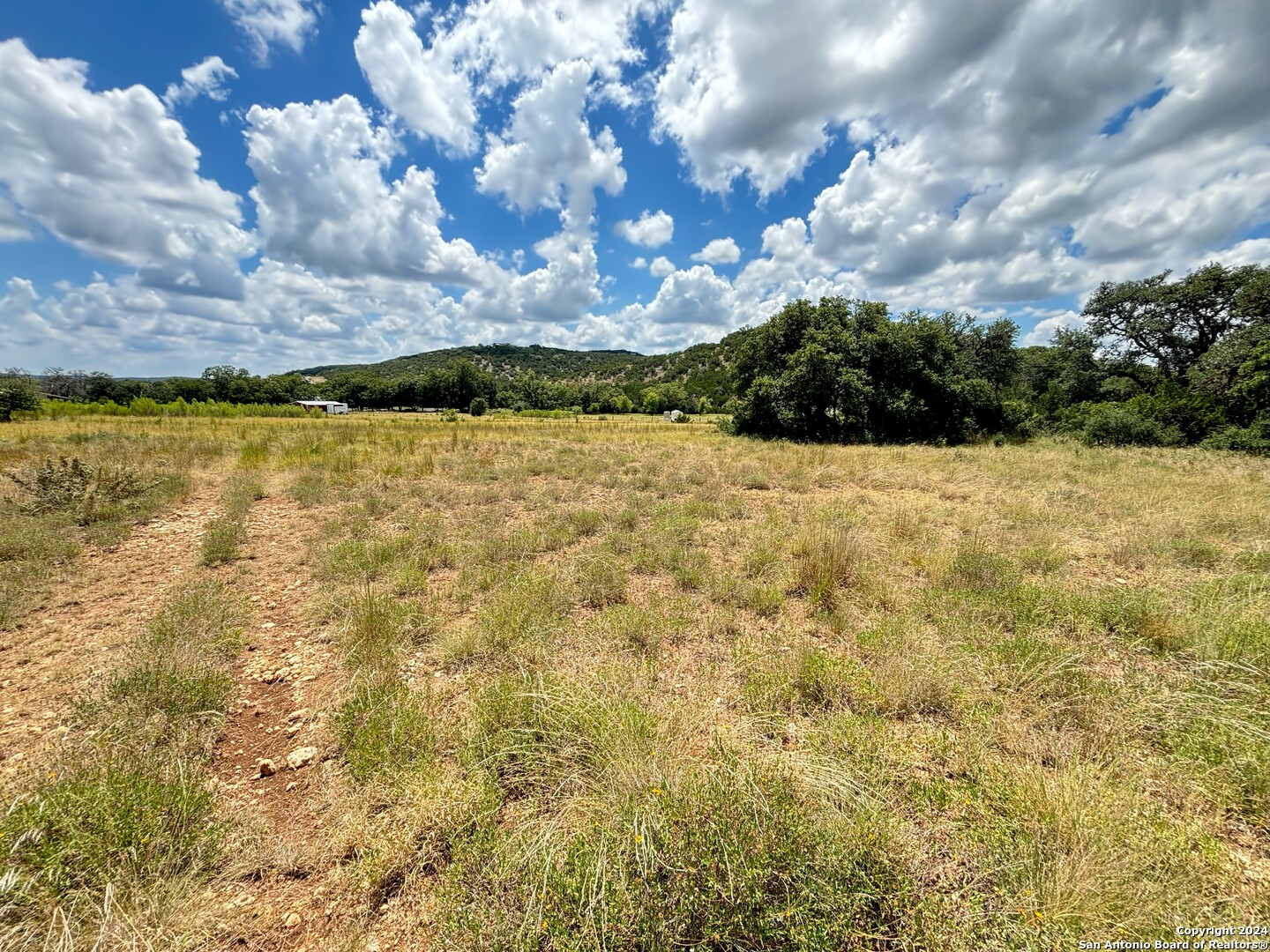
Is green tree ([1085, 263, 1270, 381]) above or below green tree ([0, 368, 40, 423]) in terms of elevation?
above

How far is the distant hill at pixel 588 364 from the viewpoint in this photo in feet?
322

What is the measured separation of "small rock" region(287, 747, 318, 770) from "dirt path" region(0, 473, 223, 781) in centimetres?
147

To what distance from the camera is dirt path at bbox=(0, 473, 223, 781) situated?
9.78ft

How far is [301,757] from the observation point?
9.43ft

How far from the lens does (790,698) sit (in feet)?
10.7

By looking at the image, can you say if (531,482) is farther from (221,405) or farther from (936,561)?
(221,405)

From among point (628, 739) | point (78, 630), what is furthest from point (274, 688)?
point (628, 739)

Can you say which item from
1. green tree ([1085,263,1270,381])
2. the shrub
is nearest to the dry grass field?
the shrub

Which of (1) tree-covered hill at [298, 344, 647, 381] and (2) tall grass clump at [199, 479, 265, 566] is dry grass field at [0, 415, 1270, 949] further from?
(1) tree-covered hill at [298, 344, 647, 381]

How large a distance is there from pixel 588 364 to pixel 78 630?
5737 inches

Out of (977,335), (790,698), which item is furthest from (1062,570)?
(977,335)

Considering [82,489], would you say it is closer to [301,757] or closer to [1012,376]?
[301,757]

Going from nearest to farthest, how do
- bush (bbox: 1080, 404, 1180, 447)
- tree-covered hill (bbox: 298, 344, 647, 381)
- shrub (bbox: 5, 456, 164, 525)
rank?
shrub (bbox: 5, 456, 164, 525) < bush (bbox: 1080, 404, 1180, 447) < tree-covered hill (bbox: 298, 344, 647, 381)

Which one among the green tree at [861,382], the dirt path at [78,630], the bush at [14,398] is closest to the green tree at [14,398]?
the bush at [14,398]
